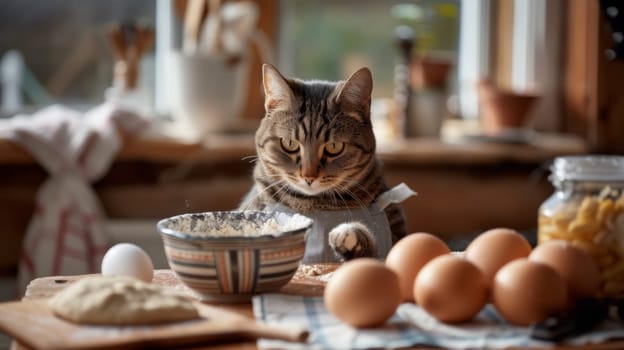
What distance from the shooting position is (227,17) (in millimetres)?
2600

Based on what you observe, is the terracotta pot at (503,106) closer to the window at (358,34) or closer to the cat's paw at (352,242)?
the window at (358,34)

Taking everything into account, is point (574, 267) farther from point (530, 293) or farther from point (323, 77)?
point (323, 77)

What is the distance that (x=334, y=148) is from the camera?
4.49 feet

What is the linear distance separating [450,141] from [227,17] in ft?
2.52

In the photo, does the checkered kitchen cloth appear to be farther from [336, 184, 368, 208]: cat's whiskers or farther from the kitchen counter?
the kitchen counter

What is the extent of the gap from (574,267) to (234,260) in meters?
0.37

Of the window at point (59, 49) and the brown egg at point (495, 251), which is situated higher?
the window at point (59, 49)

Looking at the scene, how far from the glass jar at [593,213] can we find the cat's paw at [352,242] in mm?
246

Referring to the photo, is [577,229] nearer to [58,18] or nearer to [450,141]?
[450,141]

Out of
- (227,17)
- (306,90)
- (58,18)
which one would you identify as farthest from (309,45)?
(306,90)

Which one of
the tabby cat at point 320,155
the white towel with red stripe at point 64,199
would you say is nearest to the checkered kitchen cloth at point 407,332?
the tabby cat at point 320,155

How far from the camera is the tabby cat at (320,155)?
1.35 meters

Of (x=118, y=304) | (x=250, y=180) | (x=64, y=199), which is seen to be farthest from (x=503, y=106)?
(x=118, y=304)

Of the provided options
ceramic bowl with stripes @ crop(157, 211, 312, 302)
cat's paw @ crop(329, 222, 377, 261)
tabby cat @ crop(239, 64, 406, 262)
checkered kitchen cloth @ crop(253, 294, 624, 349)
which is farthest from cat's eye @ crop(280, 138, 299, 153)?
checkered kitchen cloth @ crop(253, 294, 624, 349)
